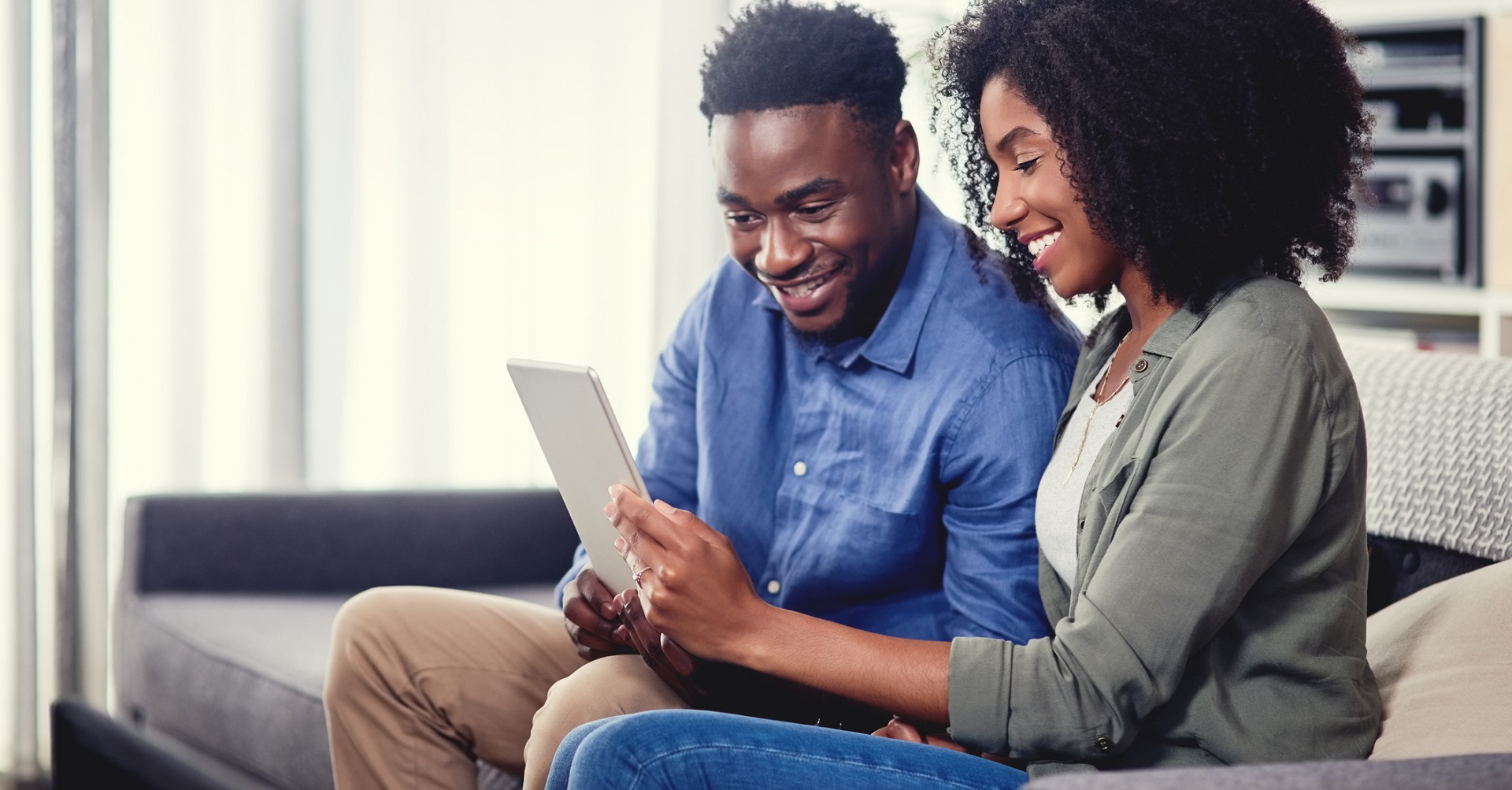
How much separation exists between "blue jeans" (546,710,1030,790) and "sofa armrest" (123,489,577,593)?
1218mm

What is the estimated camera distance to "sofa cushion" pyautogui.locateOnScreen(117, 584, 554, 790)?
165 cm

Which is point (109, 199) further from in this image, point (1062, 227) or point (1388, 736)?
point (1388, 736)

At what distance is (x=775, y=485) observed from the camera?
1404 mm

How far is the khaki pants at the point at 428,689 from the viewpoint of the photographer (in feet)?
4.31

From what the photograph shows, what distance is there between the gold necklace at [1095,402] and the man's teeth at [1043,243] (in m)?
0.11

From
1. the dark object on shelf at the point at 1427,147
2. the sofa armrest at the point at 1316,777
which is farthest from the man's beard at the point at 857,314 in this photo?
the dark object on shelf at the point at 1427,147

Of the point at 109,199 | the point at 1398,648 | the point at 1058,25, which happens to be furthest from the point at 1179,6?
the point at 109,199

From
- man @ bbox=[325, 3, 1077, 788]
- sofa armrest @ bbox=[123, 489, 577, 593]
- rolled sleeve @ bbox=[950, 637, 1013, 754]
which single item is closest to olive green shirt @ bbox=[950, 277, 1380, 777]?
rolled sleeve @ bbox=[950, 637, 1013, 754]

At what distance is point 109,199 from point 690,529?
A: 66.8 inches

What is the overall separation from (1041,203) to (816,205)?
28 cm

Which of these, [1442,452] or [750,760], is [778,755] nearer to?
[750,760]

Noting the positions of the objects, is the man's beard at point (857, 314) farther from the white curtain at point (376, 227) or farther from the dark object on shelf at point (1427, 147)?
the dark object on shelf at point (1427, 147)

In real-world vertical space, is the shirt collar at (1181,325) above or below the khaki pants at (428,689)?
above

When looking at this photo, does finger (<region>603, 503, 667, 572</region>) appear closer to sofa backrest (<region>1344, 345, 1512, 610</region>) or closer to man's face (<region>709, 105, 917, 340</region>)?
man's face (<region>709, 105, 917, 340</region>)
